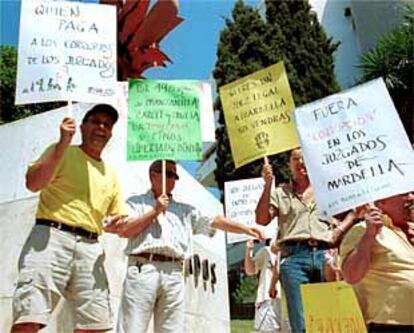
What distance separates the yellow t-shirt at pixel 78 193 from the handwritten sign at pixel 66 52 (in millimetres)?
318

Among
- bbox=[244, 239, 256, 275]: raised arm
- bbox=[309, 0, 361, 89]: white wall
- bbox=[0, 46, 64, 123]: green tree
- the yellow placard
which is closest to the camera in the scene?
the yellow placard

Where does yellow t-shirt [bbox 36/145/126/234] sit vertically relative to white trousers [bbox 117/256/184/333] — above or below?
above

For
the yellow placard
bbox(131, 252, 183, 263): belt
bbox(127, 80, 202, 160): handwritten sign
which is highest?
bbox(127, 80, 202, 160): handwritten sign

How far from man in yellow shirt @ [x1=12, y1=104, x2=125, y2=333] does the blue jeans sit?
102 centimetres

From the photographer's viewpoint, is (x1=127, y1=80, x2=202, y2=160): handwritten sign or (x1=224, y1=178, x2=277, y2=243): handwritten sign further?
(x1=224, y1=178, x2=277, y2=243): handwritten sign

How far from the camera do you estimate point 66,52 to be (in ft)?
12.1

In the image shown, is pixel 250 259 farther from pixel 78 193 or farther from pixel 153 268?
pixel 78 193

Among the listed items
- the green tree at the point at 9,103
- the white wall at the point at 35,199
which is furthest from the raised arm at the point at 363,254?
the green tree at the point at 9,103

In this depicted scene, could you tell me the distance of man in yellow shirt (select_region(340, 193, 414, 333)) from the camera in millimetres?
2689

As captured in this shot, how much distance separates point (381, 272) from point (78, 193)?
1.49 meters

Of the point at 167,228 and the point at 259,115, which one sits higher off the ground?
the point at 259,115

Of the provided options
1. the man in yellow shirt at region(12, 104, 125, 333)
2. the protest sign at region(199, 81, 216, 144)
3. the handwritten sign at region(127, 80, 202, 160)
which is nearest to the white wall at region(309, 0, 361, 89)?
the protest sign at region(199, 81, 216, 144)

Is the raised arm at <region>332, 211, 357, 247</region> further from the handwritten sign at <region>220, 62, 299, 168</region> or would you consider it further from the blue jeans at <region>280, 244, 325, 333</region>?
the handwritten sign at <region>220, 62, 299, 168</region>

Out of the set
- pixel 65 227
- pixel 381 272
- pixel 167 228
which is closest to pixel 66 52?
pixel 65 227
